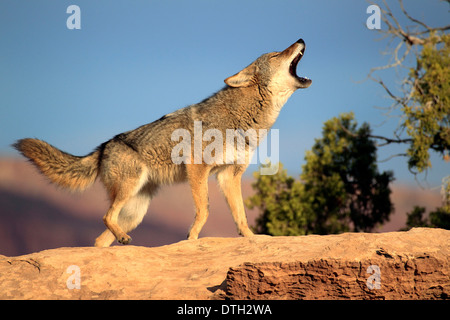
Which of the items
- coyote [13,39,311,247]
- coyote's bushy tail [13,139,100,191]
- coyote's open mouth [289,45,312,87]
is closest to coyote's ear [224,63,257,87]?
coyote [13,39,311,247]

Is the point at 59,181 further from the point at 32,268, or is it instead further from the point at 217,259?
the point at 217,259

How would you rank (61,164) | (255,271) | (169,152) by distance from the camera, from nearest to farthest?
(255,271) < (169,152) < (61,164)

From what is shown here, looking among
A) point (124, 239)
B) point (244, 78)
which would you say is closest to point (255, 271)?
point (124, 239)

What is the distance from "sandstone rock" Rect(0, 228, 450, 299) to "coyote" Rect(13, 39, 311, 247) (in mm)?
1676

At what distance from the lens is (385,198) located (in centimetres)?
1800

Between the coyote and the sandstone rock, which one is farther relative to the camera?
the coyote

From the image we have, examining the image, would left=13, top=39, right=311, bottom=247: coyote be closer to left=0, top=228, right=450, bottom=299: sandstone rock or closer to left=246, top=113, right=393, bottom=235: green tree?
left=0, top=228, right=450, bottom=299: sandstone rock

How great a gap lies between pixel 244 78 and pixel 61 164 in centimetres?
351

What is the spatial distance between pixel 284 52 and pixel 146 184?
10.8 ft

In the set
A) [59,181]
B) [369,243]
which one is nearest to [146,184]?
[59,181]

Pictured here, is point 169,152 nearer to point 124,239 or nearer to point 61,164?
point 124,239

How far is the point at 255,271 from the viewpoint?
5.23 meters

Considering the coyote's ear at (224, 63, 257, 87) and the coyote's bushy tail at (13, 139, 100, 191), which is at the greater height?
the coyote's ear at (224, 63, 257, 87)

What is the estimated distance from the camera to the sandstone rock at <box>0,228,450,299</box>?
5348 mm
